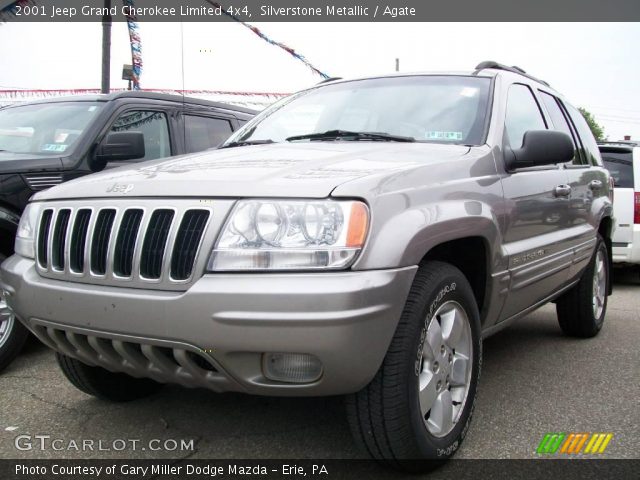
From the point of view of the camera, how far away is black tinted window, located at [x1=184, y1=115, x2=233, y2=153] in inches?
206

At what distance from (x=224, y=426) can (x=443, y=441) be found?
1055 mm

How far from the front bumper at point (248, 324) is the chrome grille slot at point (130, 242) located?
0.06 m

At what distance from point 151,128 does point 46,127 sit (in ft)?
2.55

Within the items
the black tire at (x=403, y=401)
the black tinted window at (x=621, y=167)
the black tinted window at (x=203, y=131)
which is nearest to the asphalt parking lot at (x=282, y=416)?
the black tire at (x=403, y=401)

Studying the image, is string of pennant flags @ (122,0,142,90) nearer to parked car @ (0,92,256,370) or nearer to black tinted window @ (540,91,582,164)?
parked car @ (0,92,256,370)

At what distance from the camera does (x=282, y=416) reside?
3.00 metres

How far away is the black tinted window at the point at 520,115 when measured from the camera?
11.0 feet

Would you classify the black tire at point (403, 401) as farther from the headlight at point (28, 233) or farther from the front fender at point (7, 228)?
the front fender at point (7, 228)

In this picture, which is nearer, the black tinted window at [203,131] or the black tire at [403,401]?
the black tire at [403,401]

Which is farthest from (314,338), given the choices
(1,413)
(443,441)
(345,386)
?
(1,413)

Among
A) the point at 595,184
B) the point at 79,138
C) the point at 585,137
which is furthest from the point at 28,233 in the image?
the point at 585,137

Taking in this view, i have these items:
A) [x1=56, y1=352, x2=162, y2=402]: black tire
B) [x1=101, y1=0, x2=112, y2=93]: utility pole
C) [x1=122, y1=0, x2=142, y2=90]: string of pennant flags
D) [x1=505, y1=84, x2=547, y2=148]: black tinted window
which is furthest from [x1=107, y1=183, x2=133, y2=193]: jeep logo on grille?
[x1=101, y1=0, x2=112, y2=93]: utility pole

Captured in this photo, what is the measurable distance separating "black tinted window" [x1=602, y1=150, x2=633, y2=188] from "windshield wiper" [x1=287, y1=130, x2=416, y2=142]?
516 cm

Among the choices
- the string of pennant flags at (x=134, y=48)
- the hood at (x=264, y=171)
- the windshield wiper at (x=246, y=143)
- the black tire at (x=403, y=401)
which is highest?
the string of pennant flags at (x=134, y=48)
